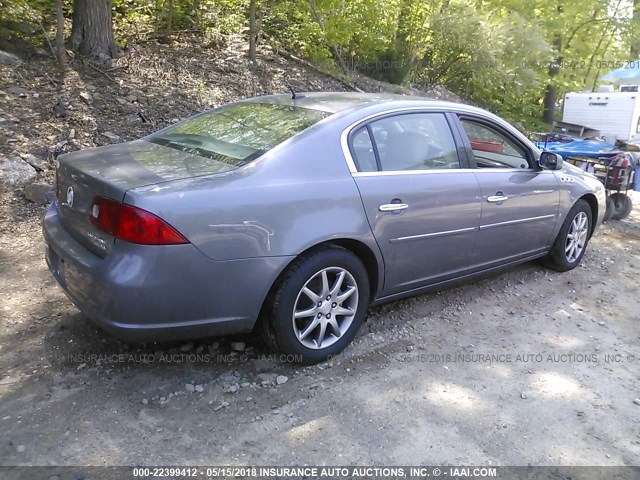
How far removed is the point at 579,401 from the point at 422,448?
3.70 ft

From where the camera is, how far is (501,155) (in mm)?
4648

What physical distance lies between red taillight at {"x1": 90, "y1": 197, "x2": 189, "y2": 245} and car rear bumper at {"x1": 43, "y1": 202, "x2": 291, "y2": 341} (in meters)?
0.03

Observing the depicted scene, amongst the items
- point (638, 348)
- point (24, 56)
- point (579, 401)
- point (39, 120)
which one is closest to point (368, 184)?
point (579, 401)

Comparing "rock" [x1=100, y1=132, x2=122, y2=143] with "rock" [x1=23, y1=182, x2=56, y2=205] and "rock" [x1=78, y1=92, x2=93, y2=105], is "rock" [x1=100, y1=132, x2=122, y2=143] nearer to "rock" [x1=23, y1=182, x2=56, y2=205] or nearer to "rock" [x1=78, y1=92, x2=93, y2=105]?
"rock" [x1=78, y1=92, x2=93, y2=105]

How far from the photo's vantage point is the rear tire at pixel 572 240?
5152 mm

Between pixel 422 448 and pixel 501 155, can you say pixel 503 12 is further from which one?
pixel 422 448

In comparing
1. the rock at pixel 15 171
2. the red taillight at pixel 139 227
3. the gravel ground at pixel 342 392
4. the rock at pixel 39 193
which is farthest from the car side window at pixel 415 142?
the rock at pixel 15 171

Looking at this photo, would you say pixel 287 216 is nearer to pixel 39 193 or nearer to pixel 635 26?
pixel 39 193

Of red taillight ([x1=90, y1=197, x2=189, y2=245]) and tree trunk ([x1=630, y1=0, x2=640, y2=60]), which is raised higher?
tree trunk ([x1=630, y1=0, x2=640, y2=60])

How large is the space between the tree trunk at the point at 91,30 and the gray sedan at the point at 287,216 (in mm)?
5262

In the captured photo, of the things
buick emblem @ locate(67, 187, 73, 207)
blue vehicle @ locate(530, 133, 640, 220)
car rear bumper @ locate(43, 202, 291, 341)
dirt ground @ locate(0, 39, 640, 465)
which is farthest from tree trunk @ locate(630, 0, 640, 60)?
buick emblem @ locate(67, 187, 73, 207)

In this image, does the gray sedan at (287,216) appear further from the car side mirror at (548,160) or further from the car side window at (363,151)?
the car side mirror at (548,160)

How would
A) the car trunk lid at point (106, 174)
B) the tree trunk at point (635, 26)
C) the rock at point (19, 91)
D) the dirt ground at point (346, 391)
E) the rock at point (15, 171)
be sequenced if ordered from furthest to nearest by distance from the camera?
the tree trunk at point (635, 26) < the rock at point (19, 91) < the rock at point (15, 171) < the car trunk lid at point (106, 174) < the dirt ground at point (346, 391)

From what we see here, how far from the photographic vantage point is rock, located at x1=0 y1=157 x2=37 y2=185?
580cm
